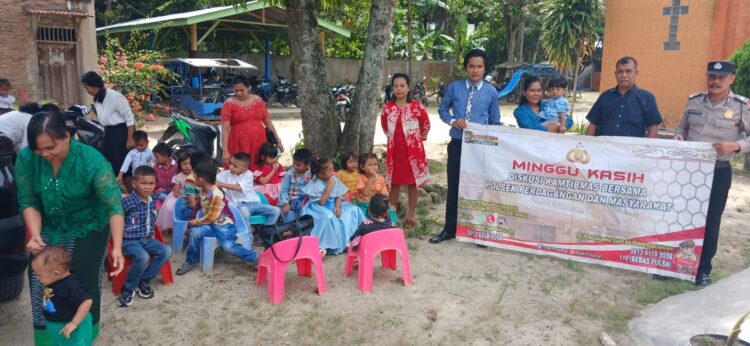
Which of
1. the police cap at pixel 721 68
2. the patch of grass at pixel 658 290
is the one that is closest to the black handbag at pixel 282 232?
the patch of grass at pixel 658 290

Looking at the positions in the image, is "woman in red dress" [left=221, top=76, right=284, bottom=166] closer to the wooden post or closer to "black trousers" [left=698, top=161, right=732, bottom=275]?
"black trousers" [left=698, top=161, right=732, bottom=275]

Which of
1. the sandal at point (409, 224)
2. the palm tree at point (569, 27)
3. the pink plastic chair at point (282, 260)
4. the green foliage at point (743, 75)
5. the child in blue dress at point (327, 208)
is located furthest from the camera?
the palm tree at point (569, 27)

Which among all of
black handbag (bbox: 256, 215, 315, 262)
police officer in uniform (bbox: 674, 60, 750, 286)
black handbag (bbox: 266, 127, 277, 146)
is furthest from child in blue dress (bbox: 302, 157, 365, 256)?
police officer in uniform (bbox: 674, 60, 750, 286)

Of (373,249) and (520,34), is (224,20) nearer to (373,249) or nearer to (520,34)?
(520,34)

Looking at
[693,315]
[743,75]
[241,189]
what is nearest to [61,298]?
[241,189]

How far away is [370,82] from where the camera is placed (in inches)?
279

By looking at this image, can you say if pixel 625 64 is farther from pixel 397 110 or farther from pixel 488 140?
pixel 397 110

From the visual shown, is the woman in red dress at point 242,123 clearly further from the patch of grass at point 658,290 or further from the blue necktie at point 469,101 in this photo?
the patch of grass at point 658,290

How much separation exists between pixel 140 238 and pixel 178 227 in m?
1.05

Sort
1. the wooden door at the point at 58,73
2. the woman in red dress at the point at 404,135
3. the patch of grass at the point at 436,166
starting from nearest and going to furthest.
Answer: the woman in red dress at the point at 404,135 < the patch of grass at the point at 436,166 < the wooden door at the point at 58,73

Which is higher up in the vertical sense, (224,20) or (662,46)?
(224,20)

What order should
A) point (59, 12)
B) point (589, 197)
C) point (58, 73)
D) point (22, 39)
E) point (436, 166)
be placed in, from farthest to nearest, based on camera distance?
point (58, 73) < point (59, 12) < point (22, 39) < point (436, 166) < point (589, 197)

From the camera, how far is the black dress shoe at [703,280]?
433 cm

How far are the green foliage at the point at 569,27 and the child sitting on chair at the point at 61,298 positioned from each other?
19453mm
